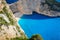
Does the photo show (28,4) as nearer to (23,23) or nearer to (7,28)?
(23,23)

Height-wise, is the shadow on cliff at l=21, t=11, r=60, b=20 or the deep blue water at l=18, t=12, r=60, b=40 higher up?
the shadow on cliff at l=21, t=11, r=60, b=20

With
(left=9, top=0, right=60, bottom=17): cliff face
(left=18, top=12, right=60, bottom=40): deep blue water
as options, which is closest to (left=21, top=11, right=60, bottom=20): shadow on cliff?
(left=18, top=12, right=60, bottom=40): deep blue water

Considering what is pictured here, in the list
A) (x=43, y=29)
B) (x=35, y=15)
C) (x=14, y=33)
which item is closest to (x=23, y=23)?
(x=43, y=29)

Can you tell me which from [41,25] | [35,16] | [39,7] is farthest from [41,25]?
[39,7]

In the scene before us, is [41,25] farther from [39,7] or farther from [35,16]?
[39,7]

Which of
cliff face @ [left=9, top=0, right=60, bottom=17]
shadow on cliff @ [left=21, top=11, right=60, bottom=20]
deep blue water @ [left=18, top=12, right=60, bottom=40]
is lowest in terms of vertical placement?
deep blue water @ [left=18, top=12, right=60, bottom=40]

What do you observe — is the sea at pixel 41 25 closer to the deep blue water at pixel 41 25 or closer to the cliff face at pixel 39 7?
the deep blue water at pixel 41 25

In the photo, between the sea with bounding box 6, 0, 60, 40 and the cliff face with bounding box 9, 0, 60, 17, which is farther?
the cliff face with bounding box 9, 0, 60, 17

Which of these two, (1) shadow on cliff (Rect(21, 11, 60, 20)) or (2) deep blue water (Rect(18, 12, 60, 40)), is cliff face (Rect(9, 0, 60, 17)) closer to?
(1) shadow on cliff (Rect(21, 11, 60, 20))
